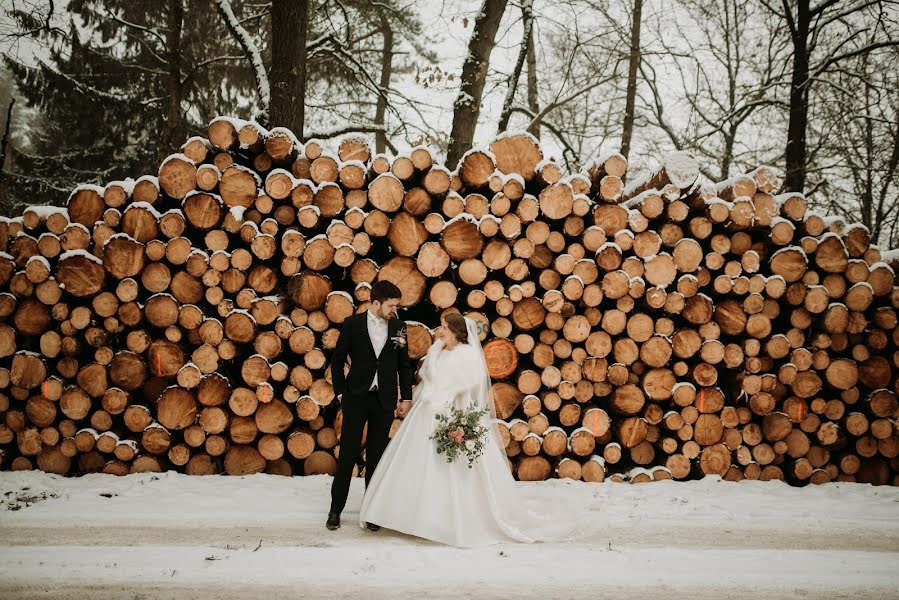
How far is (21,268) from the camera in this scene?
18.6 ft

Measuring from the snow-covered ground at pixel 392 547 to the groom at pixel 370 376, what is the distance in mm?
572

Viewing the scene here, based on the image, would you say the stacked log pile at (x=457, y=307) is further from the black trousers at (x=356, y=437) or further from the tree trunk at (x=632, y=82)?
the tree trunk at (x=632, y=82)

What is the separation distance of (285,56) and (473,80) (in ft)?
9.08

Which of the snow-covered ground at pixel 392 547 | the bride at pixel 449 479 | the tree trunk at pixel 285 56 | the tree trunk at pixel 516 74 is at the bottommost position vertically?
the snow-covered ground at pixel 392 547

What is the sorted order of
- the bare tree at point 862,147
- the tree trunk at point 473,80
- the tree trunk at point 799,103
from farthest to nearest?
the bare tree at point 862,147 → the tree trunk at point 799,103 → the tree trunk at point 473,80

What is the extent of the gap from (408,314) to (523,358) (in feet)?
Answer: 4.16

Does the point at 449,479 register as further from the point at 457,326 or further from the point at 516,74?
the point at 516,74

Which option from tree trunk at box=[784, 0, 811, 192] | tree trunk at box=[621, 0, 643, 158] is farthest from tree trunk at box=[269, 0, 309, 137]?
tree trunk at box=[784, 0, 811, 192]

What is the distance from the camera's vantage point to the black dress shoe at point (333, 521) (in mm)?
4383

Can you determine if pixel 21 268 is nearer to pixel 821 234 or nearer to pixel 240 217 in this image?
pixel 240 217

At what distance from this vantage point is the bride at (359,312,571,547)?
4156 mm

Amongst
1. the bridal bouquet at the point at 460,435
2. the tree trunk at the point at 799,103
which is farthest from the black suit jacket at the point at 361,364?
the tree trunk at the point at 799,103

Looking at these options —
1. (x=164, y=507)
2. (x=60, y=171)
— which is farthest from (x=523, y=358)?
(x=60, y=171)

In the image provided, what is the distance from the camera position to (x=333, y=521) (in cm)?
439
